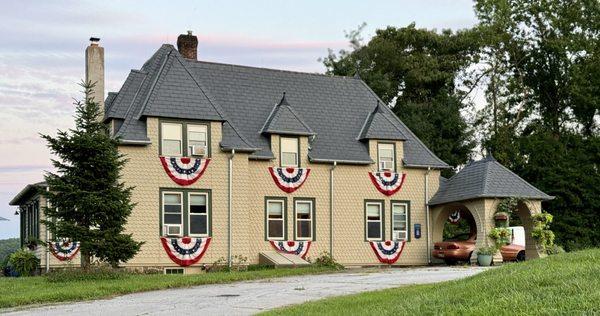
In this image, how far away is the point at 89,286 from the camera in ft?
72.0

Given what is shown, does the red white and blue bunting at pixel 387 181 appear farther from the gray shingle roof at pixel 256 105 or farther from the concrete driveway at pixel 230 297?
the concrete driveway at pixel 230 297

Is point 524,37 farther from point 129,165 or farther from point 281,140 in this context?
point 129,165

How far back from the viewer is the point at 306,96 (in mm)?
37031

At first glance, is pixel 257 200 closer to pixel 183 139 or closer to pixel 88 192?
pixel 183 139

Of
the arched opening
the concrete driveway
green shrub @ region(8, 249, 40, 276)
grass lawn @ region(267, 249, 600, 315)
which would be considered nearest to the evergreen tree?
the arched opening

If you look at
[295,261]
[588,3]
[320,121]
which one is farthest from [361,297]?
[588,3]

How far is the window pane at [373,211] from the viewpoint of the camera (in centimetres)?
3559

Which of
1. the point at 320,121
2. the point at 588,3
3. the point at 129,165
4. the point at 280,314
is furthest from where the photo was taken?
the point at 588,3

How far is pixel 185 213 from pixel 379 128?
366 inches

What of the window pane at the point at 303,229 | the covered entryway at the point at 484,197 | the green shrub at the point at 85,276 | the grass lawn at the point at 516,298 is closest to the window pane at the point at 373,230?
the covered entryway at the point at 484,197

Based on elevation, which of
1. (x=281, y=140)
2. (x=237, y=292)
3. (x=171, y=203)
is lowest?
(x=237, y=292)

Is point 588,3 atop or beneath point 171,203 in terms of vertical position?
atop

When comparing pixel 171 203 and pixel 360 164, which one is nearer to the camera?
pixel 171 203

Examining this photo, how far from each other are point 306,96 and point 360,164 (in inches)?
154
